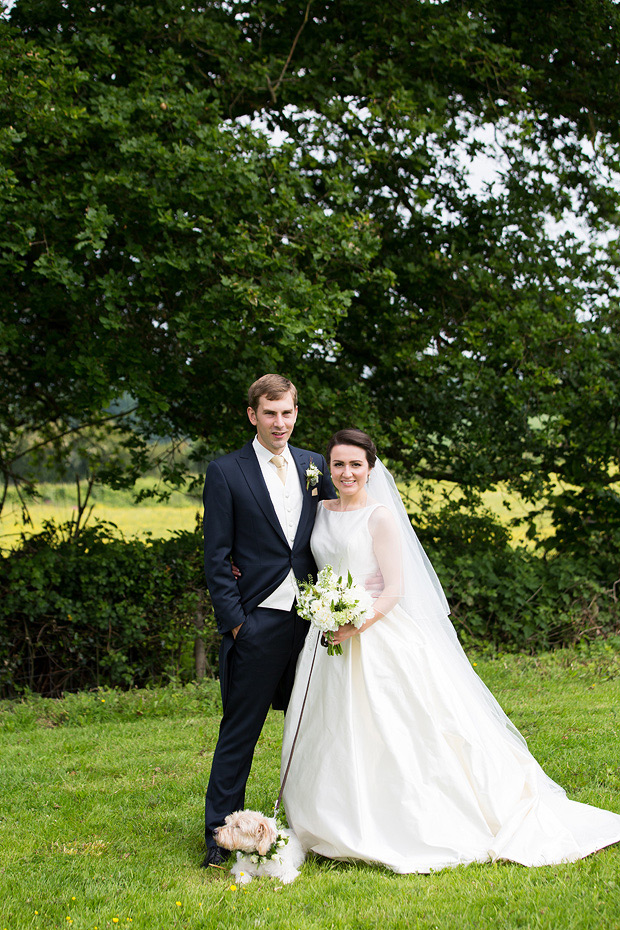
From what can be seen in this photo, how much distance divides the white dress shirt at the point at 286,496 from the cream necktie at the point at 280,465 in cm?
1

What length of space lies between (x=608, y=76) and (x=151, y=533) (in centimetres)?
702

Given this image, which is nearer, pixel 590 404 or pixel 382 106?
pixel 382 106

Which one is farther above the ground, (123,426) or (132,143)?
(132,143)

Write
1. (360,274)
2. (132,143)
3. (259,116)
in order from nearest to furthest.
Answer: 1. (132,143)
2. (360,274)
3. (259,116)

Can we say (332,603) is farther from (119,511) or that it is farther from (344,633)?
(119,511)

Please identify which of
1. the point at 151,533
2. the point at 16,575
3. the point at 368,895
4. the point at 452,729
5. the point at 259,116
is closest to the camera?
the point at 368,895

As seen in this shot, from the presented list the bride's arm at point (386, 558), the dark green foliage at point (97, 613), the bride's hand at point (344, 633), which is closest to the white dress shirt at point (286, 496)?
the bride's hand at point (344, 633)

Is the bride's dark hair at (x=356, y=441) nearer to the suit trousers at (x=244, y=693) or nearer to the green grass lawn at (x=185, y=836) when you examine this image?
the suit trousers at (x=244, y=693)

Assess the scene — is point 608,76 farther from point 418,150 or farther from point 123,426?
point 123,426

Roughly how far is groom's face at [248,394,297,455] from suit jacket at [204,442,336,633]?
0.15 metres

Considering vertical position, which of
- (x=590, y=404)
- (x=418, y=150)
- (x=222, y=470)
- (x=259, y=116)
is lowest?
(x=222, y=470)

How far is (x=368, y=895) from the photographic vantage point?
130 inches

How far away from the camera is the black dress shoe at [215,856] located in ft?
12.5

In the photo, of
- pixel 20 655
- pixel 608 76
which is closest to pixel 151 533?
pixel 20 655
